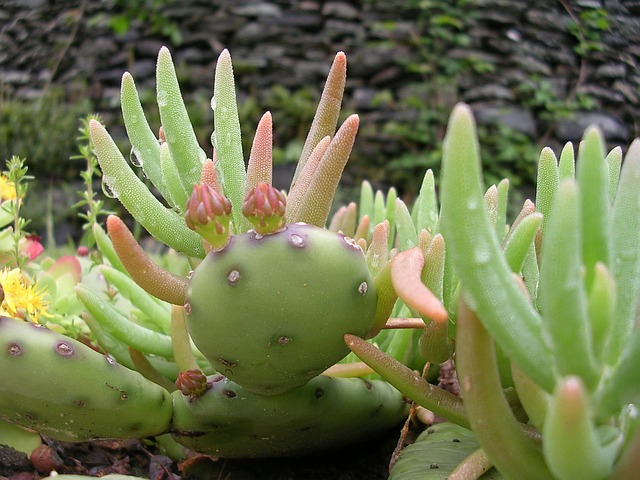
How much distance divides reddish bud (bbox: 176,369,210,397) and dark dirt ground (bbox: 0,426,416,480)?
156mm

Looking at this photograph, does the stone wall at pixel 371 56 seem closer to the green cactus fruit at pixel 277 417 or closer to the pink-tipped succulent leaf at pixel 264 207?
the green cactus fruit at pixel 277 417

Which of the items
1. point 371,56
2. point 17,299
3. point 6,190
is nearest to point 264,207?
point 17,299

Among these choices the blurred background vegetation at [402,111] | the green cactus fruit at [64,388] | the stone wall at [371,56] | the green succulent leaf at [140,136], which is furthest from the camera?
the stone wall at [371,56]

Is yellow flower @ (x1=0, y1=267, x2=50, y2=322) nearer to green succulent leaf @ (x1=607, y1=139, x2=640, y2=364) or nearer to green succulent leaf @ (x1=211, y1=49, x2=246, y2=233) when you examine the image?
green succulent leaf @ (x1=211, y1=49, x2=246, y2=233)

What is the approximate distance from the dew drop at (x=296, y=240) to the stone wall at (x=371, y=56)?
18.9 feet

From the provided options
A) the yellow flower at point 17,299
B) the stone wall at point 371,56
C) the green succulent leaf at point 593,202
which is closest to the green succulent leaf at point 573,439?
the green succulent leaf at point 593,202

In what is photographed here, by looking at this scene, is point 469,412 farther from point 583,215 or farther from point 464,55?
point 464,55

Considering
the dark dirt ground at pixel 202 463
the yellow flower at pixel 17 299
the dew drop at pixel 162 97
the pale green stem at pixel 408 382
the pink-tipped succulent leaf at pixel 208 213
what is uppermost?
the dew drop at pixel 162 97

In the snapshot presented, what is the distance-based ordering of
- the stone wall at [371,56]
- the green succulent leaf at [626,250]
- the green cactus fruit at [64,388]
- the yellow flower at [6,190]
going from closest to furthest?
1. the green succulent leaf at [626,250]
2. the green cactus fruit at [64,388]
3. the yellow flower at [6,190]
4. the stone wall at [371,56]

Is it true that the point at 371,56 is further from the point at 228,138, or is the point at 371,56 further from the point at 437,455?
the point at 437,455

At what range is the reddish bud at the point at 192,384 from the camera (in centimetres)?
69

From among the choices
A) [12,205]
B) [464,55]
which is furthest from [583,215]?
[464,55]

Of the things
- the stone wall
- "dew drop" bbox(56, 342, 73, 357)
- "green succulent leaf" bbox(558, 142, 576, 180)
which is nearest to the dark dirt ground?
"dew drop" bbox(56, 342, 73, 357)

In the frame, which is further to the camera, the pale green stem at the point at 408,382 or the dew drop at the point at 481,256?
the pale green stem at the point at 408,382
